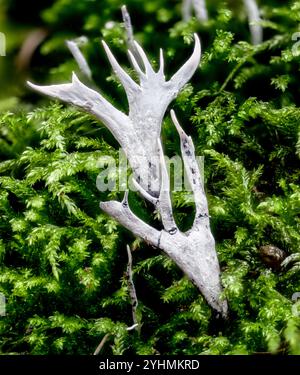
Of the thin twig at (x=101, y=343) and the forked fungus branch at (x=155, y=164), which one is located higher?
the forked fungus branch at (x=155, y=164)

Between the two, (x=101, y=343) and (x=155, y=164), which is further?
(x=155, y=164)

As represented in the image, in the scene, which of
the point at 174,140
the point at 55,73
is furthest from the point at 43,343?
the point at 55,73

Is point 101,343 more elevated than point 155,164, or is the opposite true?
point 155,164

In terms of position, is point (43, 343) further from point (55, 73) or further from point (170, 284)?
point (55, 73)

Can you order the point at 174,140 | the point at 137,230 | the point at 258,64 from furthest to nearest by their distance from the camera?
the point at 258,64 → the point at 174,140 → the point at 137,230

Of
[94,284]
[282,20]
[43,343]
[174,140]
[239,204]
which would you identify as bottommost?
[43,343]

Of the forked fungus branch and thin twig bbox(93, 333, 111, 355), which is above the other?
the forked fungus branch

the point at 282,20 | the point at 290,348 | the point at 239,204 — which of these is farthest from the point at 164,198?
the point at 282,20

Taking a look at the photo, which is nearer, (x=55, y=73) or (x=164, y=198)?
(x=164, y=198)

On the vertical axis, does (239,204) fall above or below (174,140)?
below

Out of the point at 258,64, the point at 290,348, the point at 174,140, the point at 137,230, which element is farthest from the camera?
the point at 258,64
